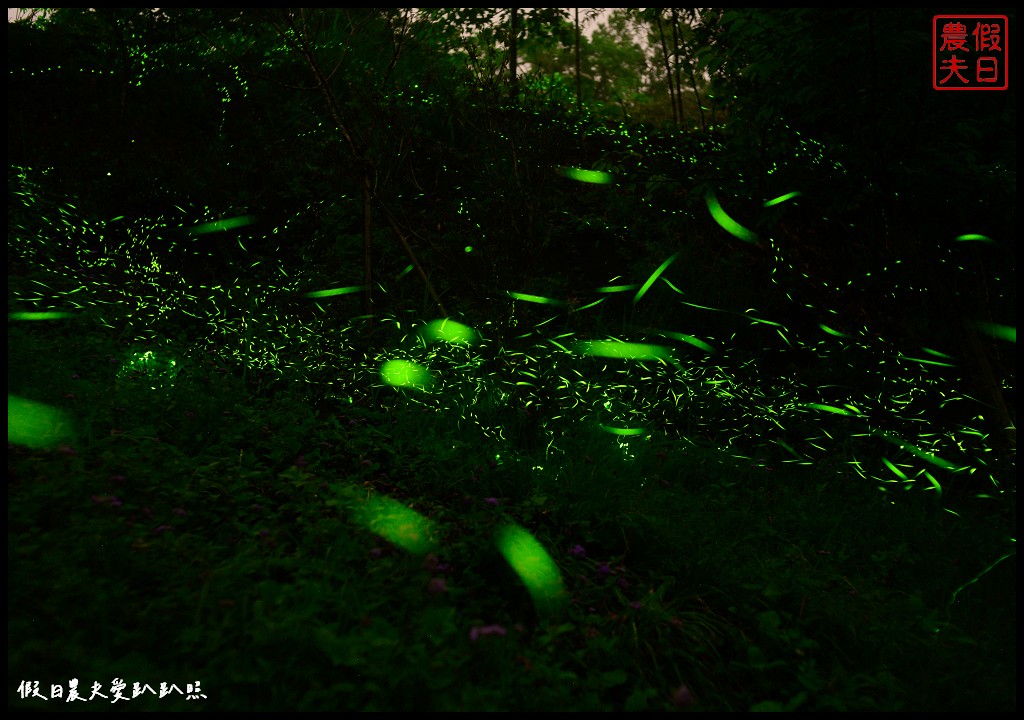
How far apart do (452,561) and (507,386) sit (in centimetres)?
177

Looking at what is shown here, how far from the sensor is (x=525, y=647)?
239 cm

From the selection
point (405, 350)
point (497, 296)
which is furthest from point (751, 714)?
point (405, 350)

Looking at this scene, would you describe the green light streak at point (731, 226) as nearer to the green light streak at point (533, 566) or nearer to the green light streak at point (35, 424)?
the green light streak at point (533, 566)

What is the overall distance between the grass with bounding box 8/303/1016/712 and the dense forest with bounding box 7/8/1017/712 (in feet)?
0.06

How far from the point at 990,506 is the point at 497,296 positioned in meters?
3.40

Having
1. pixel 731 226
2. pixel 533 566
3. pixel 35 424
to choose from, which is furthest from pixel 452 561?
pixel 731 226

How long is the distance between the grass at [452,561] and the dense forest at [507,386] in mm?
17

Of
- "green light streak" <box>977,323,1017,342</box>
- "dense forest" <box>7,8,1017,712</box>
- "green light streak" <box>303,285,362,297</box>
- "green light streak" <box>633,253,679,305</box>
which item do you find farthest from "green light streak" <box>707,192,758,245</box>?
"green light streak" <box>303,285,362,297</box>

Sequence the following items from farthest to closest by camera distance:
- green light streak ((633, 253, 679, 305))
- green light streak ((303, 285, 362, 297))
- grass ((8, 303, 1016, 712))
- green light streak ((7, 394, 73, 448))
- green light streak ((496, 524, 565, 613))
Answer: green light streak ((633, 253, 679, 305)), green light streak ((303, 285, 362, 297)), green light streak ((7, 394, 73, 448)), green light streak ((496, 524, 565, 613)), grass ((8, 303, 1016, 712))

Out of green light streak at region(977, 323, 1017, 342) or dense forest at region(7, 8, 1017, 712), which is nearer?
dense forest at region(7, 8, 1017, 712)

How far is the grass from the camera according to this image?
6.71 feet

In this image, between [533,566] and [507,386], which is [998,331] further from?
[533,566]

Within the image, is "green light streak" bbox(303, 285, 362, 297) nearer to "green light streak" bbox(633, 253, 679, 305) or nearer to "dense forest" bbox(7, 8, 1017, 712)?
"dense forest" bbox(7, 8, 1017, 712)

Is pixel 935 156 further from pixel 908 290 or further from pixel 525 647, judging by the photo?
pixel 525 647
